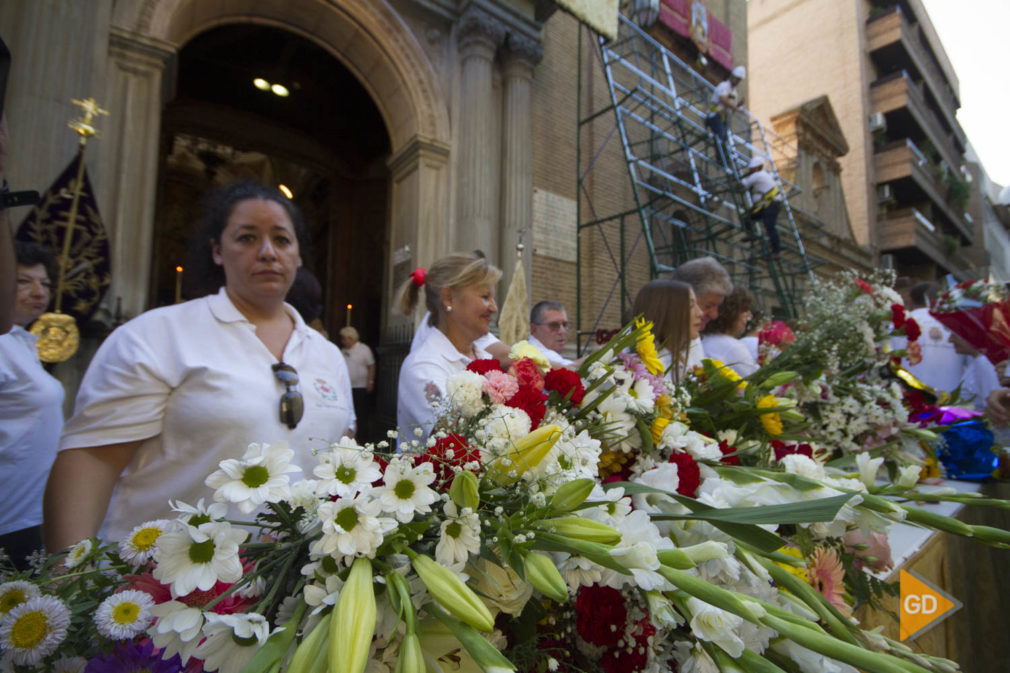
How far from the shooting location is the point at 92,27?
14.0 feet

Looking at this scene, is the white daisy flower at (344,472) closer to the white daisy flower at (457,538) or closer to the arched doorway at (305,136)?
the white daisy flower at (457,538)

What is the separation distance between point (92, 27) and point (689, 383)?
566 centimetres

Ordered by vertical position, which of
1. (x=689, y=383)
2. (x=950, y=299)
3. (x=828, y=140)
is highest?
(x=828, y=140)

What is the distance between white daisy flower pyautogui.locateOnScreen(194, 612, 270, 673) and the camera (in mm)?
508

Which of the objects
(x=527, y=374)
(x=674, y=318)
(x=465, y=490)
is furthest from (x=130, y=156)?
(x=465, y=490)

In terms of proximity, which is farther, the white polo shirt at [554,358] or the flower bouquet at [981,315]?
the flower bouquet at [981,315]

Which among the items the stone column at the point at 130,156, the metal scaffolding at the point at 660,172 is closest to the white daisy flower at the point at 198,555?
the stone column at the point at 130,156

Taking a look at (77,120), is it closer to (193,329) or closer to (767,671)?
(193,329)

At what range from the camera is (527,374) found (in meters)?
0.93

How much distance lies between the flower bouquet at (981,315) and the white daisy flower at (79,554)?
3.30 meters

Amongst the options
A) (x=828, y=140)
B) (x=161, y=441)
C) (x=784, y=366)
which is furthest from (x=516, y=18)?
(x=828, y=140)

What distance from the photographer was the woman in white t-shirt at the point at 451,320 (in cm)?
175

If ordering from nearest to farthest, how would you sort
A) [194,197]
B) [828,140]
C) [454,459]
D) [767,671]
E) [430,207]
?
[767,671], [454,459], [430,207], [194,197], [828,140]

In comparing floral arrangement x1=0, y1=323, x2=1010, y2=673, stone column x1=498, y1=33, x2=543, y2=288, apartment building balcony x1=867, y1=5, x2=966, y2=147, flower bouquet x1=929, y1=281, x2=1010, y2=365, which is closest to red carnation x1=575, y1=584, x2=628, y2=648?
floral arrangement x1=0, y1=323, x2=1010, y2=673
